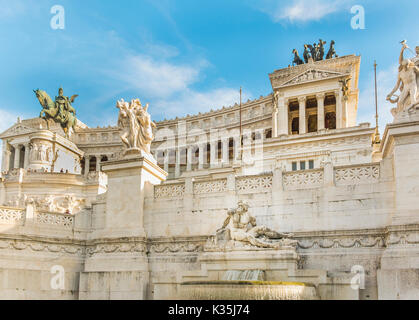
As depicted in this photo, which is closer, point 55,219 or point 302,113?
point 55,219

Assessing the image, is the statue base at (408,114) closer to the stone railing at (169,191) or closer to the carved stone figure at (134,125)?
the stone railing at (169,191)

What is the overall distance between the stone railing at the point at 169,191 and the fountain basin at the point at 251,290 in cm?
649

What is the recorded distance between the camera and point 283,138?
4491cm

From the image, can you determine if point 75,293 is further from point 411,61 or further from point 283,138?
point 283,138

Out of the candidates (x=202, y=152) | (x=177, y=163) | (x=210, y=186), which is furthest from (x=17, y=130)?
(x=210, y=186)

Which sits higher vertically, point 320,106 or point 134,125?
point 320,106

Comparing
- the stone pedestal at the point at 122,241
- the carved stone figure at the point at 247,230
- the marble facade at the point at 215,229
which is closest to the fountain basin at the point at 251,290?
the marble facade at the point at 215,229

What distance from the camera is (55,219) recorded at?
20.7 m

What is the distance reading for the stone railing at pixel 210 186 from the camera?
19586 mm

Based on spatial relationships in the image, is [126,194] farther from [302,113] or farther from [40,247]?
[302,113]

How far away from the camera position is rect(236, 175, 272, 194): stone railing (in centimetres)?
1891

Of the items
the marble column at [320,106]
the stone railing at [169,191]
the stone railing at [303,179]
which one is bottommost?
the stone railing at [169,191]

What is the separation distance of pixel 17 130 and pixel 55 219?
58571mm
